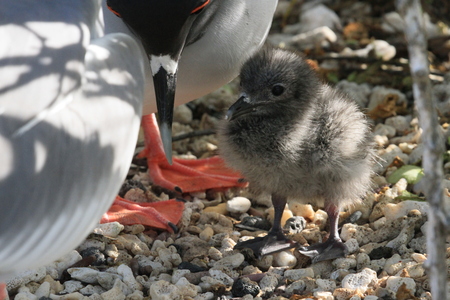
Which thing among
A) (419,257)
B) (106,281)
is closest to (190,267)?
(106,281)

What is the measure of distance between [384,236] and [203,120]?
5.47ft

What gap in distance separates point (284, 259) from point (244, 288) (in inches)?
14.2

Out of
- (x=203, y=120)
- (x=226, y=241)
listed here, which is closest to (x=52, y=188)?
(x=226, y=241)

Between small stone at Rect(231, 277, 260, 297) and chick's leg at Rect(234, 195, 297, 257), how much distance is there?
0.80 feet

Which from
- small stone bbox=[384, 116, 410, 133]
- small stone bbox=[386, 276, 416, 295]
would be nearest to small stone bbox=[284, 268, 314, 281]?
small stone bbox=[386, 276, 416, 295]

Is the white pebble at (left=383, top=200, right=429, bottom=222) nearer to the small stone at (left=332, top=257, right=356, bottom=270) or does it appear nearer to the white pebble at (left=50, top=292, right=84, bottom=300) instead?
the small stone at (left=332, top=257, right=356, bottom=270)

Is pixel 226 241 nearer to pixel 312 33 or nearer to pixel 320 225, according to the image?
pixel 320 225

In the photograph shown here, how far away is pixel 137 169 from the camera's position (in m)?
4.16

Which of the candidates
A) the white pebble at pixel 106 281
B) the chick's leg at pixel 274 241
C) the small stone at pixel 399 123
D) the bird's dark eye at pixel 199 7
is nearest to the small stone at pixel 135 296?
the white pebble at pixel 106 281

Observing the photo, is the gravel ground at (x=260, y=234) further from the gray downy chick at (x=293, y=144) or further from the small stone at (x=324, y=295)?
the gray downy chick at (x=293, y=144)

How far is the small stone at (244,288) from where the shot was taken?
2773mm

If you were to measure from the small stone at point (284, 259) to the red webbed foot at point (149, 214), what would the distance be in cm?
55

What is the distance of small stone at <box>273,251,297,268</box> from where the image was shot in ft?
10.1

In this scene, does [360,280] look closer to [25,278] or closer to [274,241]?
[274,241]
